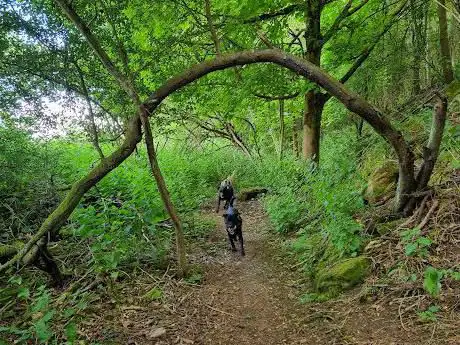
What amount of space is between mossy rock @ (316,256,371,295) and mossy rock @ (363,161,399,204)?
1.65m

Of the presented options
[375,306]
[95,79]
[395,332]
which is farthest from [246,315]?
[95,79]

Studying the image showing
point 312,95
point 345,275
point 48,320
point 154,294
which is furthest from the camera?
point 312,95

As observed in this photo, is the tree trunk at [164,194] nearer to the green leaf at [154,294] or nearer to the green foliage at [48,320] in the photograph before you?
the green leaf at [154,294]

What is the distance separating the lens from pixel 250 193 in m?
14.2

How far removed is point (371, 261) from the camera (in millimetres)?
4840

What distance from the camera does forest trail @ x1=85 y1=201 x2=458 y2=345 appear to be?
388cm

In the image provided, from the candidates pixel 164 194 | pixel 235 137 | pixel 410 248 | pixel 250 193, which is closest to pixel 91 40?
pixel 164 194

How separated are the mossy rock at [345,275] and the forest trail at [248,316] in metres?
0.19

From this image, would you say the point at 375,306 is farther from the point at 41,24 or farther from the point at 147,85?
the point at 147,85

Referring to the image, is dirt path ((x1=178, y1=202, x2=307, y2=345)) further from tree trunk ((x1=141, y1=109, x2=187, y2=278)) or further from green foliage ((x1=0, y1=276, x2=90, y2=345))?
green foliage ((x1=0, y1=276, x2=90, y2=345))

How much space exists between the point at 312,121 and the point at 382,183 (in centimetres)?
343

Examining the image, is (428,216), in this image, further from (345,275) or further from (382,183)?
(382,183)

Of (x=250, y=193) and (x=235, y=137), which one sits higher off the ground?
(x=235, y=137)

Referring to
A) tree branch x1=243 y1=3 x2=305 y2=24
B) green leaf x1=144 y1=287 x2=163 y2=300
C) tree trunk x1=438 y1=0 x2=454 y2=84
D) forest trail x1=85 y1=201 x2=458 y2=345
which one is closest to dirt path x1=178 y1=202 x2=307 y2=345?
forest trail x1=85 y1=201 x2=458 y2=345
